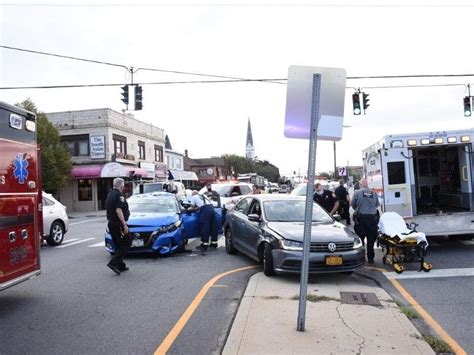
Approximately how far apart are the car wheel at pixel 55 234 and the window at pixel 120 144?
1008 inches

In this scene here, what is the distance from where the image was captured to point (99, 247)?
1315 centimetres

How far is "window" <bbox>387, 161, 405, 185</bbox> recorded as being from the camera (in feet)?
35.9

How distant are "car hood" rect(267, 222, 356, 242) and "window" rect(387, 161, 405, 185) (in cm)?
258

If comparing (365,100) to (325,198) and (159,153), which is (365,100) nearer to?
(325,198)

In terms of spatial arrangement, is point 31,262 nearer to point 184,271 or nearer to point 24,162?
point 24,162

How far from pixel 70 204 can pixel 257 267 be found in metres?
32.1

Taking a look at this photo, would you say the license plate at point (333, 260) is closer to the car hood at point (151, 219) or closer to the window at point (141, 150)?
the car hood at point (151, 219)

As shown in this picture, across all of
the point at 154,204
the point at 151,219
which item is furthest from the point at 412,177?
the point at 154,204

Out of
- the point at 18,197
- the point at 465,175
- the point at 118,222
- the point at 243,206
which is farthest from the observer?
the point at 465,175

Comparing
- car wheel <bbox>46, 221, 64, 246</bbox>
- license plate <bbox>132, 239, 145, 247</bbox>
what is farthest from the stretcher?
car wheel <bbox>46, 221, 64, 246</bbox>

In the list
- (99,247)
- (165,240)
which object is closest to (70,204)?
(99,247)

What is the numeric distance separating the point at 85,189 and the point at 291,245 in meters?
33.1

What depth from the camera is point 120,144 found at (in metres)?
40.7

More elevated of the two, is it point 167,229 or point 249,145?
point 249,145
